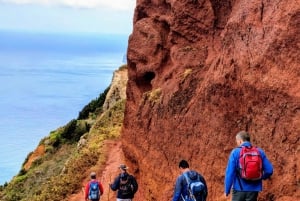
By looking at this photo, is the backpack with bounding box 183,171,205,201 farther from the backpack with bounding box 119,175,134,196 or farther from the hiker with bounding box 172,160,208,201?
the backpack with bounding box 119,175,134,196

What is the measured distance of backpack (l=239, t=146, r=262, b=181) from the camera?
25.3ft

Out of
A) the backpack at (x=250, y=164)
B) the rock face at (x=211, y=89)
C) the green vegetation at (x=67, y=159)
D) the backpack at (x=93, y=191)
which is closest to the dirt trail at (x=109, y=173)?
the green vegetation at (x=67, y=159)

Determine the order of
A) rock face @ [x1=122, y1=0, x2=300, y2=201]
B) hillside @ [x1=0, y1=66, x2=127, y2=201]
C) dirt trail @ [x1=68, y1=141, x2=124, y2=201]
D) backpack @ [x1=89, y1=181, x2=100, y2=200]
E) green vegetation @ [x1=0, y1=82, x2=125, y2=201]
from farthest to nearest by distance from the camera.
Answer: green vegetation @ [x1=0, y1=82, x2=125, y2=201] → hillside @ [x1=0, y1=66, x2=127, y2=201] → dirt trail @ [x1=68, y1=141, x2=124, y2=201] → backpack @ [x1=89, y1=181, x2=100, y2=200] → rock face @ [x1=122, y1=0, x2=300, y2=201]

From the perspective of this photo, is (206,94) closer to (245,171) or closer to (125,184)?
(125,184)

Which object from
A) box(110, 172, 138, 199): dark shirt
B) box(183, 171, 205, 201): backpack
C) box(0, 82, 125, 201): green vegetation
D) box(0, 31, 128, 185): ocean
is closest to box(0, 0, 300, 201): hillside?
box(0, 82, 125, 201): green vegetation

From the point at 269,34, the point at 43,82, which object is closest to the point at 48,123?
the point at 43,82

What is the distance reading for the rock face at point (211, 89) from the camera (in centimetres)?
1011

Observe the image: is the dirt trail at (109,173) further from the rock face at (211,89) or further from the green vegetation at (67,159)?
the rock face at (211,89)

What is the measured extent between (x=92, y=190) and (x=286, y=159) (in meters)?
4.87

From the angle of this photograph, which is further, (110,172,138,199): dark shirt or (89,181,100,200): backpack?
(89,181,100,200): backpack

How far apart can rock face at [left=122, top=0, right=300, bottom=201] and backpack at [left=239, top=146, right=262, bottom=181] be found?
2.08m

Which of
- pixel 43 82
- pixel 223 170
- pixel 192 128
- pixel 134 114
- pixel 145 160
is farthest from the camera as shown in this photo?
pixel 43 82

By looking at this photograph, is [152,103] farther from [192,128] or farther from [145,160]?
[192,128]

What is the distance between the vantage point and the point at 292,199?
9.58 meters
